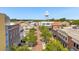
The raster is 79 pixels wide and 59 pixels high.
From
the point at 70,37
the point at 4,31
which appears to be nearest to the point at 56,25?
the point at 70,37

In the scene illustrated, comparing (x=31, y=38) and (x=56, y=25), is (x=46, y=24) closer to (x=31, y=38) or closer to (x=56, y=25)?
(x=56, y=25)

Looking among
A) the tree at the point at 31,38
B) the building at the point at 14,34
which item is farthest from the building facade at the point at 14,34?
the tree at the point at 31,38

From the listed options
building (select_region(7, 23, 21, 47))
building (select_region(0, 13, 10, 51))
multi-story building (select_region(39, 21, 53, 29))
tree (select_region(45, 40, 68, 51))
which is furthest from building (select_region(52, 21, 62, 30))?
building (select_region(0, 13, 10, 51))

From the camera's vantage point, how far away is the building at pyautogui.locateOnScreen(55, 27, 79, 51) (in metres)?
2.93

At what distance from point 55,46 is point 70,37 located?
230mm

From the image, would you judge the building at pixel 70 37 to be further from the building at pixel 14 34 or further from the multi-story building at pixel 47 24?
the building at pixel 14 34

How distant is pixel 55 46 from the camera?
9.73 ft

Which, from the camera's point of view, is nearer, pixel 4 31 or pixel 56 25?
pixel 4 31
